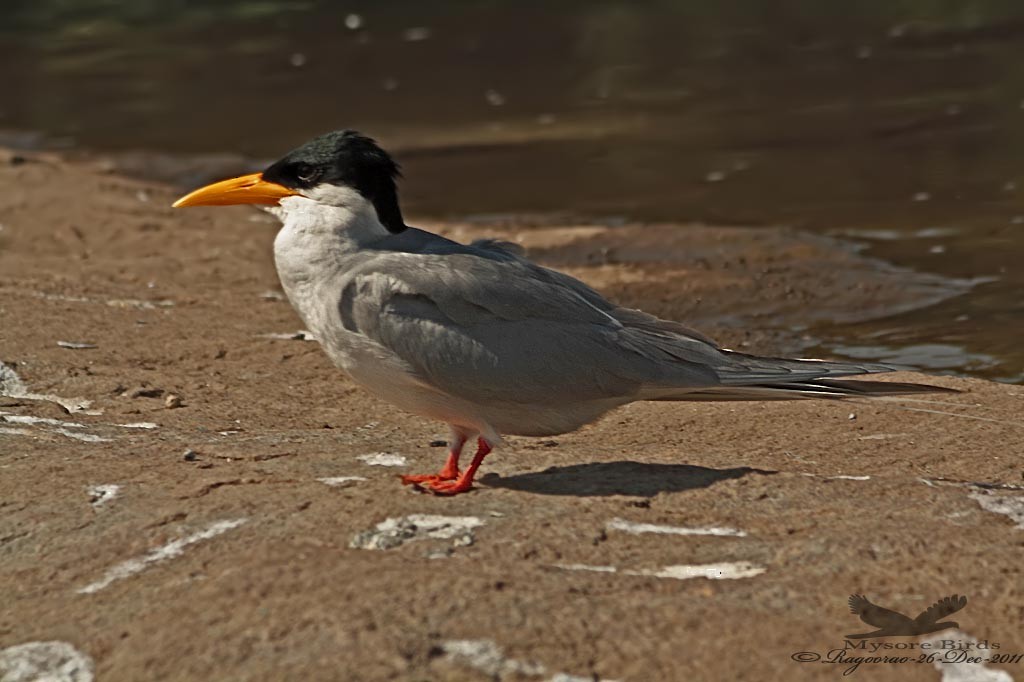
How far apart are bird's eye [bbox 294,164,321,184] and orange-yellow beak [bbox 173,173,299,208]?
0.07m

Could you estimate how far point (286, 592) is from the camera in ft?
14.2

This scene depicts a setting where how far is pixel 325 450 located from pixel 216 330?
2.46 meters

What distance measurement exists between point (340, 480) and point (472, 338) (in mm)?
708

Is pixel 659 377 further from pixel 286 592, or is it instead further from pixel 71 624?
pixel 71 624

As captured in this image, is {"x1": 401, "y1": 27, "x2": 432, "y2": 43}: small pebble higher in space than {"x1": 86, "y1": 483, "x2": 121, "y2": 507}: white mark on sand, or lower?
higher

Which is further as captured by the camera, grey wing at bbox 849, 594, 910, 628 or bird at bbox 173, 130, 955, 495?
bird at bbox 173, 130, 955, 495

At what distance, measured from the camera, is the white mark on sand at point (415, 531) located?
A: 475cm

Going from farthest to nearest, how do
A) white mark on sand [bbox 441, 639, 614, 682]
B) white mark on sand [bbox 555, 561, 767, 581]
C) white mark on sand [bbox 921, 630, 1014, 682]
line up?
white mark on sand [bbox 555, 561, 767, 581] < white mark on sand [bbox 921, 630, 1014, 682] < white mark on sand [bbox 441, 639, 614, 682]

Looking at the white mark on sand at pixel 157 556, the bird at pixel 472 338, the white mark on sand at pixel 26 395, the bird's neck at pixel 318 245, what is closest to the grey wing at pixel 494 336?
the bird at pixel 472 338

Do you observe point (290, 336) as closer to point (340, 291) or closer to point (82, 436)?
point (82, 436)

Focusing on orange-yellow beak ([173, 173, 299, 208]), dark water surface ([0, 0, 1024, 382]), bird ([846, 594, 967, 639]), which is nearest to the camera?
bird ([846, 594, 967, 639])

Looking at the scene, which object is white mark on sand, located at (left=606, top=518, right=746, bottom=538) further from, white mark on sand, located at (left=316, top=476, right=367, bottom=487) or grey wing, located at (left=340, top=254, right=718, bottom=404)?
white mark on sand, located at (left=316, top=476, right=367, bottom=487)

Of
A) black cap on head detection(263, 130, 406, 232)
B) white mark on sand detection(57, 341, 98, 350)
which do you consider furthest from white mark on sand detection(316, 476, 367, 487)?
white mark on sand detection(57, 341, 98, 350)

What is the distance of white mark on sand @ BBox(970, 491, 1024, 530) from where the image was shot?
507 cm
